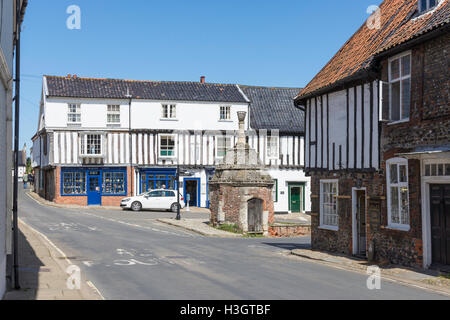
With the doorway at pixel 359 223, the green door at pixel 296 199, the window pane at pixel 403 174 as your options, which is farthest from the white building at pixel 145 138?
the window pane at pixel 403 174

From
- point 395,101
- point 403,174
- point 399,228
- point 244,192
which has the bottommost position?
point 399,228

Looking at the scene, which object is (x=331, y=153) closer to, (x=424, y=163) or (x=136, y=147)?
(x=424, y=163)

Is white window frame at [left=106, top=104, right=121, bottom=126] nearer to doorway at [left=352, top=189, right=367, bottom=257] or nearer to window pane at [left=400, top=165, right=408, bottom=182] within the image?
doorway at [left=352, top=189, right=367, bottom=257]

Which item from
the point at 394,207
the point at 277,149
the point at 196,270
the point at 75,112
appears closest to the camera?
the point at 196,270

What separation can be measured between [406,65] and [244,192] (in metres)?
14.7

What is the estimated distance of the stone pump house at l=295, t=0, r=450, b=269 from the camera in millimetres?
13641

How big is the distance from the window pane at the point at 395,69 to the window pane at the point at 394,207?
317 centimetres

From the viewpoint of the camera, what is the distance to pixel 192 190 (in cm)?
4566

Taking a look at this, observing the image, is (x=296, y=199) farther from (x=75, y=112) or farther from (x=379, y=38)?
(x=379, y=38)

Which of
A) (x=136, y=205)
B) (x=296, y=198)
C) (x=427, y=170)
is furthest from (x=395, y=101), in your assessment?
(x=296, y=198)

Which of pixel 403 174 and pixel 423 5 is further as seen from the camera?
pixel 423 5

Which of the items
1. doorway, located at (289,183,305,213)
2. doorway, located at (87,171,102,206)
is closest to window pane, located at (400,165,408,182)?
doorway, located at (289,183,305,213)

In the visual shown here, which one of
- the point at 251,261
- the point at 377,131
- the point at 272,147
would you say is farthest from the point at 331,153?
the point at 272,147

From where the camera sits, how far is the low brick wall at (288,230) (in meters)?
29.0
